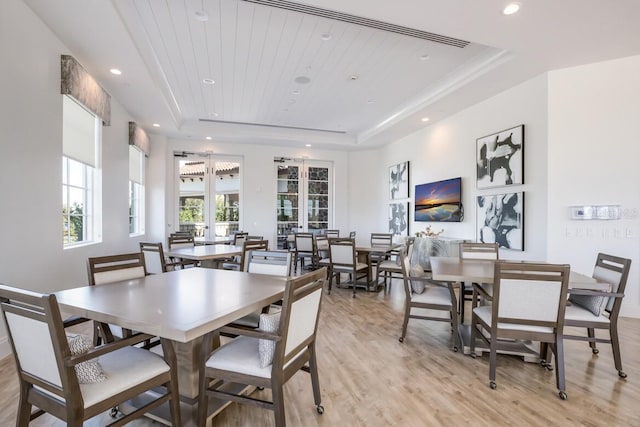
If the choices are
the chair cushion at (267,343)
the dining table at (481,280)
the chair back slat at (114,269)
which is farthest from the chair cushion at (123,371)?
the dining table at (481,280)

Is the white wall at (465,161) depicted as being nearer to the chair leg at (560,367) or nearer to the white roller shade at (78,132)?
the chair leg at (560,367)

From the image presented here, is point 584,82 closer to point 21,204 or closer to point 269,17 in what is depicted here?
point 269,17

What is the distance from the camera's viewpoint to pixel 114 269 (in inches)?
95.1

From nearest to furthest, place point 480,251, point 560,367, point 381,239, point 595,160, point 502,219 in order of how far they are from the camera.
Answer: point 560,367 < point 480,251 < point 595,160 < point 502,219 < point 381,239

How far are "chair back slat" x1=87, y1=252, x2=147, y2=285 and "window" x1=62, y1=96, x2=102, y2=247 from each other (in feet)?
5.77

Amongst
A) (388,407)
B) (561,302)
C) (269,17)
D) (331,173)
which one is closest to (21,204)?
(269,17)

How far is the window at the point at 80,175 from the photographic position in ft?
12.3

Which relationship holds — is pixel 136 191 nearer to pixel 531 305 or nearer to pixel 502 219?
pixel 502 219

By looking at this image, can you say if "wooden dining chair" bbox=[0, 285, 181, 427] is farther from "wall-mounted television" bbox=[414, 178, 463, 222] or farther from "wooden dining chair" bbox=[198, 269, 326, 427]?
"wall-mounted television" bbox=[414, 178, 463, 222]

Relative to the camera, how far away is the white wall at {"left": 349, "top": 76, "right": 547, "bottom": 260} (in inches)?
164

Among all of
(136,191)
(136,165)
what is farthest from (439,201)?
(136,191)

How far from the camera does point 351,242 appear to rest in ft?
15.8

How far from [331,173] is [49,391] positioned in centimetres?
817

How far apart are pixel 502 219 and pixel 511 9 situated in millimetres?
2836
